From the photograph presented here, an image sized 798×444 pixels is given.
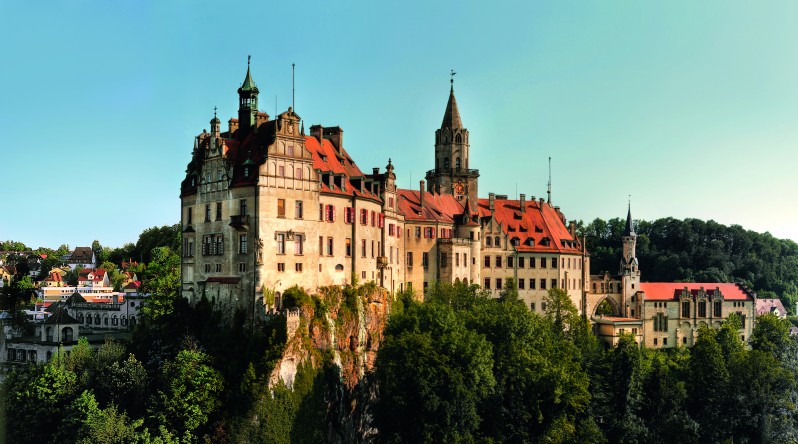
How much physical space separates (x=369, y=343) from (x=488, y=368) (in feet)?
35.6

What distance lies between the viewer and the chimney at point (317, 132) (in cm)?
7662

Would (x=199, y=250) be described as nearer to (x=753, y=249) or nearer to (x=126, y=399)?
(x=126, y=399)

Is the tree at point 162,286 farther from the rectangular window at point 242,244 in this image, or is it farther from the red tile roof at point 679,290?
the red tile roof at point 679,290

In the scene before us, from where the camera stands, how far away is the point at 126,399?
209 ft

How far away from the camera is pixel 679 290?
373 ft

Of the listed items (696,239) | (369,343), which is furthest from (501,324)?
(696,239)

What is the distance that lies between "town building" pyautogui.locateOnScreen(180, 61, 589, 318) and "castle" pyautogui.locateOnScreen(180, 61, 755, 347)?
4.4 inches

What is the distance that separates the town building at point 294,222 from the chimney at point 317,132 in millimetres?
93

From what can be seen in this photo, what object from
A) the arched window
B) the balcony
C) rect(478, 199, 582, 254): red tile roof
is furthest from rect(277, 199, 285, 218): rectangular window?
rect(478, 199, 582, 254): red tile roof

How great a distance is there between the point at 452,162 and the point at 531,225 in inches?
508

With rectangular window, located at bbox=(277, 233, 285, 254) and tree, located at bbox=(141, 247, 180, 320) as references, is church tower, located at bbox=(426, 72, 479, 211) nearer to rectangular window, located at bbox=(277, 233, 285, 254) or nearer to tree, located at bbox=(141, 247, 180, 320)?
tree, located at bbox=(141, 247, 180, 320)

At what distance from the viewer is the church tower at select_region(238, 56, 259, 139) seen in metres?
72.9

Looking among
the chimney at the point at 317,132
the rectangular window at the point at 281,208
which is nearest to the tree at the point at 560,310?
the chimney at the point at 317,132

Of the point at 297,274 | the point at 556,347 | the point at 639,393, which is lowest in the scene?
the point at 639,393
